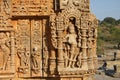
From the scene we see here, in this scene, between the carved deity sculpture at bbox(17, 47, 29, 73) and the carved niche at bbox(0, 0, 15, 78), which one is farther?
the carved deity sculpture at bbox(17, 47, 29, 73)

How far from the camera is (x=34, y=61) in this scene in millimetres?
8812

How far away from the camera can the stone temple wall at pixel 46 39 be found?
872 cm

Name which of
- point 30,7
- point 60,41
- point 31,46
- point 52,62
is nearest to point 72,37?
point 60,41

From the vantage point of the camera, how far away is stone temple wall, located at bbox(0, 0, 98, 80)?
8719mm

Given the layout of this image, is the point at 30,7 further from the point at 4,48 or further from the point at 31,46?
the point at 4,48

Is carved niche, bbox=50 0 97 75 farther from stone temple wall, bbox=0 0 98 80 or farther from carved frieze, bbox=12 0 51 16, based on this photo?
carved frieze, bbox=12 0 51 16

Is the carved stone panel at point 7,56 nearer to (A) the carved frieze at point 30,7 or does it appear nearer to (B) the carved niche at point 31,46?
(B) the carved niche at point 31,46

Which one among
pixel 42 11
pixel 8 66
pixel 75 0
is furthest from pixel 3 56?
pixel 75 0

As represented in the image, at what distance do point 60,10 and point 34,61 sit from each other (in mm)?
1530

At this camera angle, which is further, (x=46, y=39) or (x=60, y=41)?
(x=46, y=39)

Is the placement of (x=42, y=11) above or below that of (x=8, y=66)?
above

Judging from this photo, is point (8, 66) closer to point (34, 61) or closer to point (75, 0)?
point (34, 61)

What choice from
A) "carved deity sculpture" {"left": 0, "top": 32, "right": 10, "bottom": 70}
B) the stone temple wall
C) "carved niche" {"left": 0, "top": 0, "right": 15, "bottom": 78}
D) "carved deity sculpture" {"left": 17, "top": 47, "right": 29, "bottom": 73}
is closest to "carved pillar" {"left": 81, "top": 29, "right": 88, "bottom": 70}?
the stone temple wall

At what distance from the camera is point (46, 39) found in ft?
29.3
